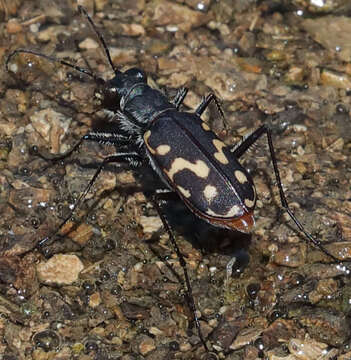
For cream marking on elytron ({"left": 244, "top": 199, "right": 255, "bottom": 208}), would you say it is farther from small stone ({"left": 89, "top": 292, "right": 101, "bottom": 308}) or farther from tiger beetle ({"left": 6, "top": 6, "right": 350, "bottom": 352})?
small stone ({"left": 89, "top": 292, "right": 101, "bottom": 308})

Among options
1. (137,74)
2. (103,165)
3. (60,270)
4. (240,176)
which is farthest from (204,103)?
(60,270)

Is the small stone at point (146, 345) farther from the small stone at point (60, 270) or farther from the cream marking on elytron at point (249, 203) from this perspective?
the cream marking on elytron at point (249, 203)

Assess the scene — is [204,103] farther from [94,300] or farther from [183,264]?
[94,300]

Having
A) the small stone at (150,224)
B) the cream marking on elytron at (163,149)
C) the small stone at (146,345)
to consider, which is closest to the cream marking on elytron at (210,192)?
the cream marking on elytron at (163,149)

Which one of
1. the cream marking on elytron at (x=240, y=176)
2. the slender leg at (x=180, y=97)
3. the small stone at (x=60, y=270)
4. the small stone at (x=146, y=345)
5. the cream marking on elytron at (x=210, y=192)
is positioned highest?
the cream marking on elytron at (x=240, y=176)

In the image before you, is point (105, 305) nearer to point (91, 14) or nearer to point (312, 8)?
point (91, 14)

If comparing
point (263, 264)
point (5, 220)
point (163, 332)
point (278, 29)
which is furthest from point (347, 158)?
point (5, 220)
